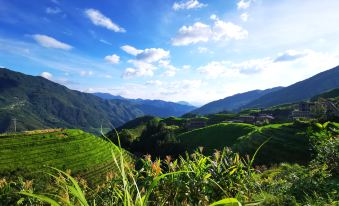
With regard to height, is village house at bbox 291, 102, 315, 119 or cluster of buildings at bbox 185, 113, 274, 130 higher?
village house at bbox 291, 102, 315, 119

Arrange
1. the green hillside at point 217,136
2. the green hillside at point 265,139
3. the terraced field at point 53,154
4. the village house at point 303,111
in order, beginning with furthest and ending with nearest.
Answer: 1. the village house at point 303,111
2. the green hillside at point 217,136
3. the green hillside at point 265,139
4. the terraced field at point 53,154

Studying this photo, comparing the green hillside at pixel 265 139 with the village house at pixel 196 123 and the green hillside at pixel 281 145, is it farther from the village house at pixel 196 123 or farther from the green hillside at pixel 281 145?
the village house at pixel 196 123

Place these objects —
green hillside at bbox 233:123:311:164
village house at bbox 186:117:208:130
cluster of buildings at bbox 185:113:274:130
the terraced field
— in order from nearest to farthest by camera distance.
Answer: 1. green hillside at bbox 233:123:311:164
2. the terraced field
3. cluster of buildings at bbox 185:113:274:130
4. village house at bbox 186:117:208:130

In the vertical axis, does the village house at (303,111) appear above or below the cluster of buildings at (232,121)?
above

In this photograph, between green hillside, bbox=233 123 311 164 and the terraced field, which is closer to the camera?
green hillside, bbox=233 123 311 164

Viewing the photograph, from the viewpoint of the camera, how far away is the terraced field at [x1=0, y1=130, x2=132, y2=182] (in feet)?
198

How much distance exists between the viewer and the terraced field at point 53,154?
198 ft

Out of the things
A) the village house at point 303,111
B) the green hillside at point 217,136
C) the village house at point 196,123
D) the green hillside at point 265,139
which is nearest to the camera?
the green hillside at point 265,139

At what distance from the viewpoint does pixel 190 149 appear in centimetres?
9225

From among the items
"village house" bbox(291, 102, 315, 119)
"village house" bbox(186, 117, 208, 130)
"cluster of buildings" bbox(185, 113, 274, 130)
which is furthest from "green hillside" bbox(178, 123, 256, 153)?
"village house" bbox(291, 102, 315, 119)

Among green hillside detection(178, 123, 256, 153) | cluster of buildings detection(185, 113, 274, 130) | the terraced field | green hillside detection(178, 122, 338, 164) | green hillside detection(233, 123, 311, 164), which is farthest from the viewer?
cluster of buildings detection(185, 113, 274, 130)

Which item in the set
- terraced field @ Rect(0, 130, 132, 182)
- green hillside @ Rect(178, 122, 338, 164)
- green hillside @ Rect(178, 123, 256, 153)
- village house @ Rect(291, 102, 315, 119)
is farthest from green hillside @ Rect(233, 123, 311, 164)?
village house @ Rect(291, 102, 315, 119)

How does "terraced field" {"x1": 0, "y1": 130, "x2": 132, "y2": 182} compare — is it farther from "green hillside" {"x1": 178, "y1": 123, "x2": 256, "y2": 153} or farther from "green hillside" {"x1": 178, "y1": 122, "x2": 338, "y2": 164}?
"green hillside" {"x1": 178, "y1": 123, "x2": 256, "y2": 153}

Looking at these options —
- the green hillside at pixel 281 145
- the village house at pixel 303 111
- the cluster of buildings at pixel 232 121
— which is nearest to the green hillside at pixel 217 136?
the green hillside at pixel 281 145
